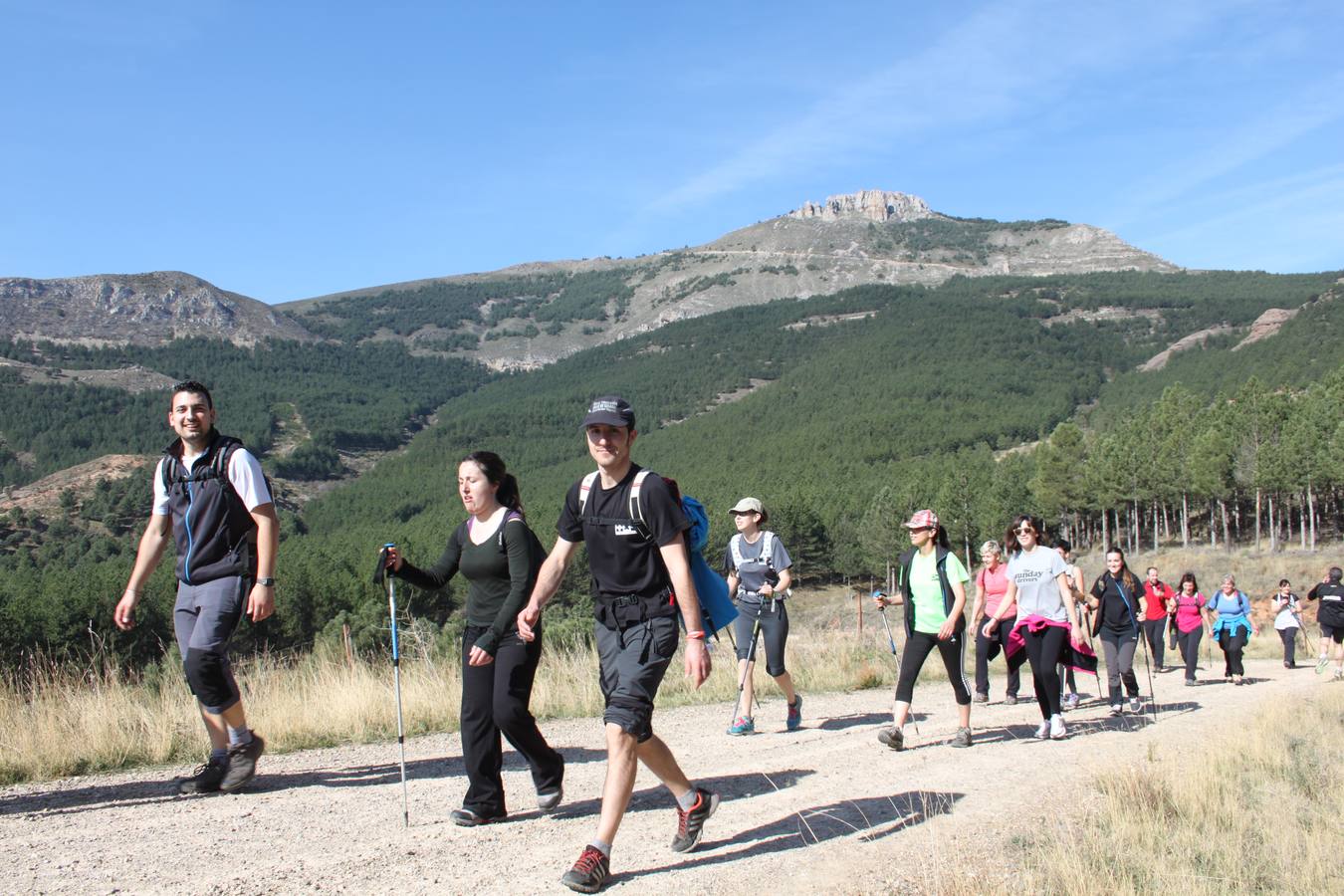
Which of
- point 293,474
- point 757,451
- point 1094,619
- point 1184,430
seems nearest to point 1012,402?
point 757,451

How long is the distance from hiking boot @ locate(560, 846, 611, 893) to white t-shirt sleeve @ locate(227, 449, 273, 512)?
280cm

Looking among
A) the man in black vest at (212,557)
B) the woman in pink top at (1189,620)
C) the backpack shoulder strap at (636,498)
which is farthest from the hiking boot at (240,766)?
the woman in pink top at (1189,620)

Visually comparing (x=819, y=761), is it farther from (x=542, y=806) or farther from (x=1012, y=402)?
(x=1012, y=402)

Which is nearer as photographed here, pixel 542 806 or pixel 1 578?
pixel 542 806

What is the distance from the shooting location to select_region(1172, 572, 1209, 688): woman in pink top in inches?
532

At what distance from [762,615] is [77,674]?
5474 mm

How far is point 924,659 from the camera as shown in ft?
24.5

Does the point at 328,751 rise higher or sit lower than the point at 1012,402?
lower

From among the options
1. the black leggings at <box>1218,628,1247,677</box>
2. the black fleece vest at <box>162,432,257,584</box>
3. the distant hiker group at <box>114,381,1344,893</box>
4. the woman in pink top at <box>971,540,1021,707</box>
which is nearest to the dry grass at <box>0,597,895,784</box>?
the distant hiker group at <box>114,381,1344,893</box>

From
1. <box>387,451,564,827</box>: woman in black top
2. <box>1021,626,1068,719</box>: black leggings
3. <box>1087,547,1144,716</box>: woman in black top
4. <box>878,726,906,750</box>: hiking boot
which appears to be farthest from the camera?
<box>1087,547,1144,716</box>: woman in black top

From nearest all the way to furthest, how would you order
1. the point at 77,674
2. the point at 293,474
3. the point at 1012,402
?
the point at 77,674, the point at 1012,402, the point at 293,474

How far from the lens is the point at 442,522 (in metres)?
108

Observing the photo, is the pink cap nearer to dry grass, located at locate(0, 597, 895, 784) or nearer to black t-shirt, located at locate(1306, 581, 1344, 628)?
dry grass, located at locate(0, 597, 895, 784)

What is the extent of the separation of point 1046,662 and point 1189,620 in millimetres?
7015
